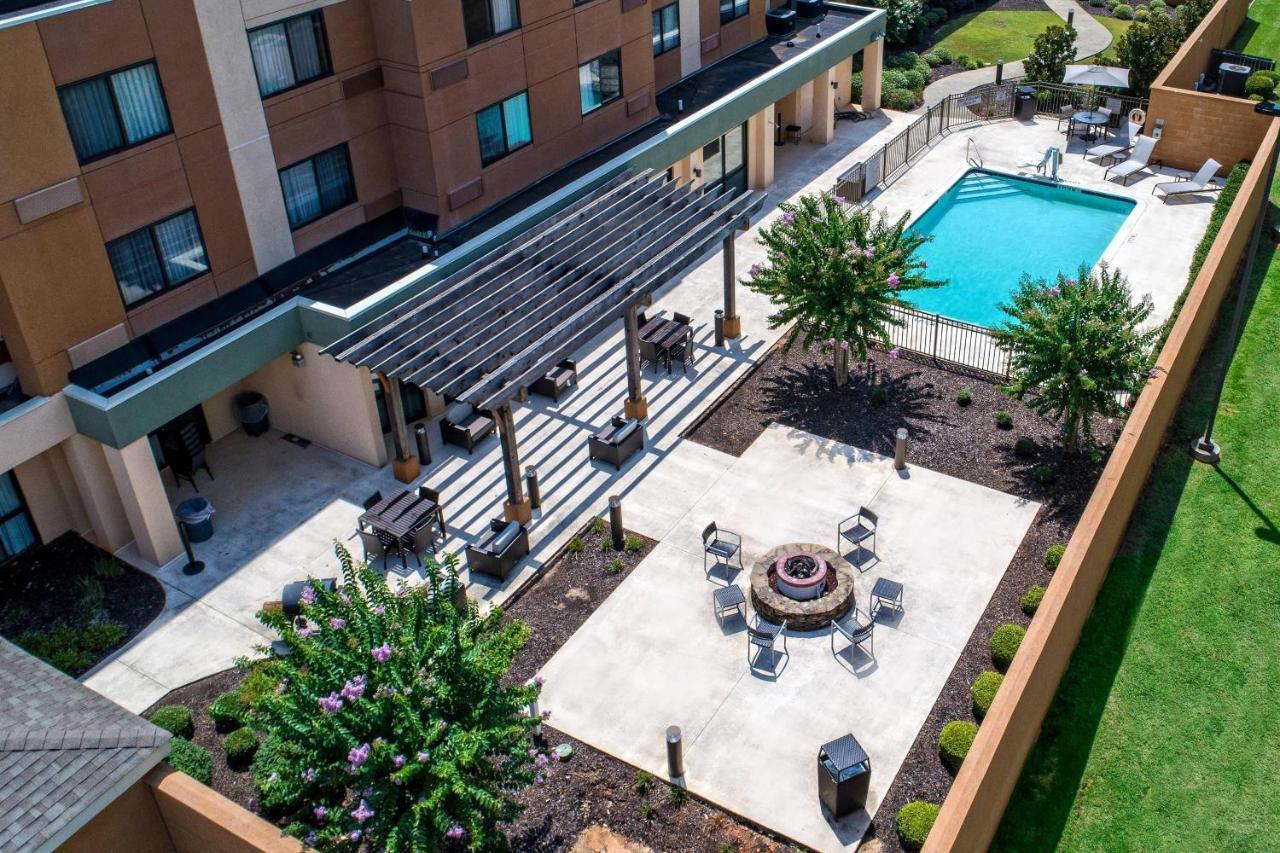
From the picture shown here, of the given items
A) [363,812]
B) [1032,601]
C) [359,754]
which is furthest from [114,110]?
[1032,601]

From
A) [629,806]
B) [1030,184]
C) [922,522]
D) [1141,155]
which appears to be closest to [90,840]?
[629,806]

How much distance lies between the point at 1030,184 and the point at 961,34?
13711 mm

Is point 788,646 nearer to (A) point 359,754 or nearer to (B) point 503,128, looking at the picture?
(A) point 359,754

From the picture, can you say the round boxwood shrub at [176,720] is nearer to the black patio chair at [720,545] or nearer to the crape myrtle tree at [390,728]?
the crape myrtle tree at [390,728]

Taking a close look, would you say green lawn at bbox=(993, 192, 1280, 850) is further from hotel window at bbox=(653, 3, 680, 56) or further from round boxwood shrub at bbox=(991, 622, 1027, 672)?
hotel window at bbox=(653, 3, 680, 56)

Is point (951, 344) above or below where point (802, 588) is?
above

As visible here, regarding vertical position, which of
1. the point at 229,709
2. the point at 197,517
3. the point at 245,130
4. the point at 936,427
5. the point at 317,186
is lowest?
the point at 936,427

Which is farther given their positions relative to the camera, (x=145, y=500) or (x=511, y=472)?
(x=511, y=472)

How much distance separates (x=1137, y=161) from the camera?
3488 cm

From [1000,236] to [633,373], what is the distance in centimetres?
1401

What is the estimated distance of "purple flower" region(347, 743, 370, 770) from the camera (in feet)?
42.6

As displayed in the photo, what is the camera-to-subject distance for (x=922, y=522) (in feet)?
71.8

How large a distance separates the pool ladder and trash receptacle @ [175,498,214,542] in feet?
80.5

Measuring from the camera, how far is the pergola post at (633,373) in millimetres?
23286
